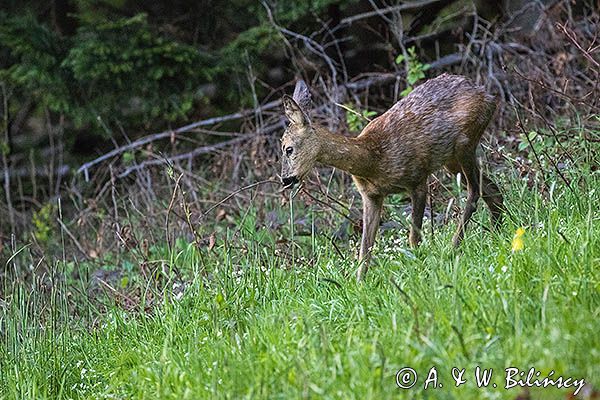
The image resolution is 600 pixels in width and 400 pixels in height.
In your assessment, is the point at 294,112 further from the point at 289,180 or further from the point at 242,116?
the point at 242,116

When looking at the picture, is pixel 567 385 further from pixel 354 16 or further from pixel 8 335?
pixel 354 16

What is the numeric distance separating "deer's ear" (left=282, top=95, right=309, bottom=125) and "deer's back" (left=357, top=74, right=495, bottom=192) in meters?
0.46

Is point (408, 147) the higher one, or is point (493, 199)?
point (408, 147)

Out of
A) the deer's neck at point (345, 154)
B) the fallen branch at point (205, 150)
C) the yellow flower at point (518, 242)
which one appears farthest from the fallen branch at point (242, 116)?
the yellow flower at point (518, 242)

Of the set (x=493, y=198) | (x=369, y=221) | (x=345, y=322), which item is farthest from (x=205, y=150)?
(x=345, y=322)

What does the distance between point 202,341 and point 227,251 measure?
39.9 inches

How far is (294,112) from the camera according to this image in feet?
18.4

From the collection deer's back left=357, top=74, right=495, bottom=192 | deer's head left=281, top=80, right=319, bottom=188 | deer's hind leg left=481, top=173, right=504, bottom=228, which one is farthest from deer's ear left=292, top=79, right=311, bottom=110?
deer's hind leg left=481, top=173, right=504, bottom=228

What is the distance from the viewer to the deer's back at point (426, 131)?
19.2ft

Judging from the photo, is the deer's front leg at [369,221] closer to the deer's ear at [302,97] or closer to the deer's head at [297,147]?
the deer's head at [297,147]

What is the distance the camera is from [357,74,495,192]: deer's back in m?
5.86

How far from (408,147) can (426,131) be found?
6.3 inches

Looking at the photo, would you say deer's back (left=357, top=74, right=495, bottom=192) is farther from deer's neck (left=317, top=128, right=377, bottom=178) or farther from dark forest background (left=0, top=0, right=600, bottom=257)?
dark forest background (left=0, top=0, right=600, bottom=257)

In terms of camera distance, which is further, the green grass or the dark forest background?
the dark forest background
